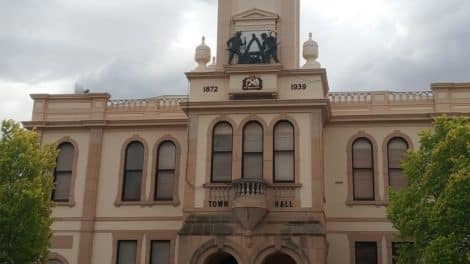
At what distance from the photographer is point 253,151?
25.4 m

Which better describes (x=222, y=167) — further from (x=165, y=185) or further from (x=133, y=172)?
(x=133, y=172)

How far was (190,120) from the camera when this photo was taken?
1017 inches

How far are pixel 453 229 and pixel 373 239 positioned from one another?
700 centimetres

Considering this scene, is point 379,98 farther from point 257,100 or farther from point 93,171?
point 93,171

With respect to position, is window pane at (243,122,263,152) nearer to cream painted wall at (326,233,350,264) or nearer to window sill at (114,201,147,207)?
cream painted wall at (326,233,350,264)

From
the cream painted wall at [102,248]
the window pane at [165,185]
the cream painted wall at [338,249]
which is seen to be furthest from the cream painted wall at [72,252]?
the cream painted wall at [338,249]

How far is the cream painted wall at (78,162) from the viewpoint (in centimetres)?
2802

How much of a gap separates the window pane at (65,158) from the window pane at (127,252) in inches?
165

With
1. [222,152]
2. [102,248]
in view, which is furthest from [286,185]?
[102,248]

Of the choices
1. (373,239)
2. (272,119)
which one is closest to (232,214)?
(272,119)

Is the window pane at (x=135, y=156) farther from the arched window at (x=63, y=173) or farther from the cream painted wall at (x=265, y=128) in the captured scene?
the cream painted wall at (x=265, y=128)

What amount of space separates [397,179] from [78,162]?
13540mm

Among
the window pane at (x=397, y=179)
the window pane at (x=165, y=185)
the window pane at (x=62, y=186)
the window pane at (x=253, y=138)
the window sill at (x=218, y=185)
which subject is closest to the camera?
the window sill at (x=218, y=185)

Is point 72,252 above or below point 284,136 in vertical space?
below
